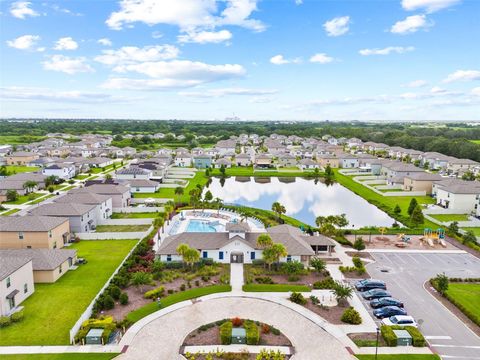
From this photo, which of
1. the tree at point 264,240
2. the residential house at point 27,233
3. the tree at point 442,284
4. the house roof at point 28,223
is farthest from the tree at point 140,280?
the tree at point 442,284

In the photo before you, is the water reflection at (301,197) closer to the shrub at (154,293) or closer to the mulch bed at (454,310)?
the mulch bed at (454,310)

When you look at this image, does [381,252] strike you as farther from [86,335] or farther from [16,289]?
[16,289]

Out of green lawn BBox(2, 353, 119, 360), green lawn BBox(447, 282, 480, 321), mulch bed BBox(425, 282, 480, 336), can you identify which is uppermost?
green lawn BBox(2, 353, 119, 360)

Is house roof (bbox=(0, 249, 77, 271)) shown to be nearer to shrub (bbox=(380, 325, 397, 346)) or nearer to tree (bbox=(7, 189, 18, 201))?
shrub (bbox=(380, 325, 397, 346))

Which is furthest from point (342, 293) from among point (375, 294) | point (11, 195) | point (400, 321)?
point (11, 195)

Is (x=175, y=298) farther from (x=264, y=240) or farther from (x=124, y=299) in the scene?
(x=264, y=240)

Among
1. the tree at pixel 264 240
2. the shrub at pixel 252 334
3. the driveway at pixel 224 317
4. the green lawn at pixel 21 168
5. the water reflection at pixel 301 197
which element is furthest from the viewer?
the green lawn at pixel 21 168

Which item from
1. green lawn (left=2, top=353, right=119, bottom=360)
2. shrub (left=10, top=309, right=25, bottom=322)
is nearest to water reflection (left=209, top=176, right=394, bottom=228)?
green lawn (left=2, top=353, right=119, bottom=360)
